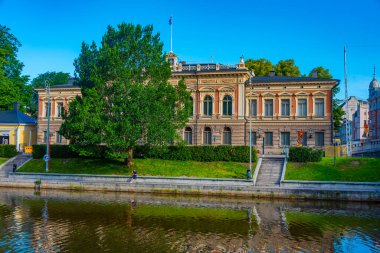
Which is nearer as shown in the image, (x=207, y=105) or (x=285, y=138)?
(x=285, y=138)

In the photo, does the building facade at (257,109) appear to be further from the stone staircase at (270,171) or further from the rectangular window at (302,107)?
the stone staircase at (270,171)

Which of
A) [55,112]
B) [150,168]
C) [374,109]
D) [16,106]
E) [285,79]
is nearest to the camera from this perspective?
[150,168]

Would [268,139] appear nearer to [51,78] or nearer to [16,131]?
[16,131]

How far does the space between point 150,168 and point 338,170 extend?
805 inches

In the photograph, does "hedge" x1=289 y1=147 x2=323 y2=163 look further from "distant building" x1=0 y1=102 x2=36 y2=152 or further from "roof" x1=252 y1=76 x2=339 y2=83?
"distant building" x1=0 y1=102 x2=36 y2=152

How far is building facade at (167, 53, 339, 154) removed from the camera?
55.9 meters

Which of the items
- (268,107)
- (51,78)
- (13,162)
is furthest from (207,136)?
(51,78)

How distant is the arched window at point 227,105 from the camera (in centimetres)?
5812

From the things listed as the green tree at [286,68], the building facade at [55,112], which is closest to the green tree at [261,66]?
the green tree at [286,68]

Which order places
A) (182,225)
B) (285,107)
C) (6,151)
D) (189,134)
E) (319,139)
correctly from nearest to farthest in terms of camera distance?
(182,225) < (319,139) < (6,151) < (285,107) < (189,134)

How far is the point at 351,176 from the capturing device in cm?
4044

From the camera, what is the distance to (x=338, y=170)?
4238cm

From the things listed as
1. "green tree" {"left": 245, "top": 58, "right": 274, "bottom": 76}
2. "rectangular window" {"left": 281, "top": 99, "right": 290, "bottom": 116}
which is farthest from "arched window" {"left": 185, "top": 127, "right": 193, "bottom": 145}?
"green tree" {"left": 245, "top": 58, "right": 274, "bottom": 76}

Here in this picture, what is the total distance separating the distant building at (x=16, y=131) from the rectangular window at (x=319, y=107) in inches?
1784
